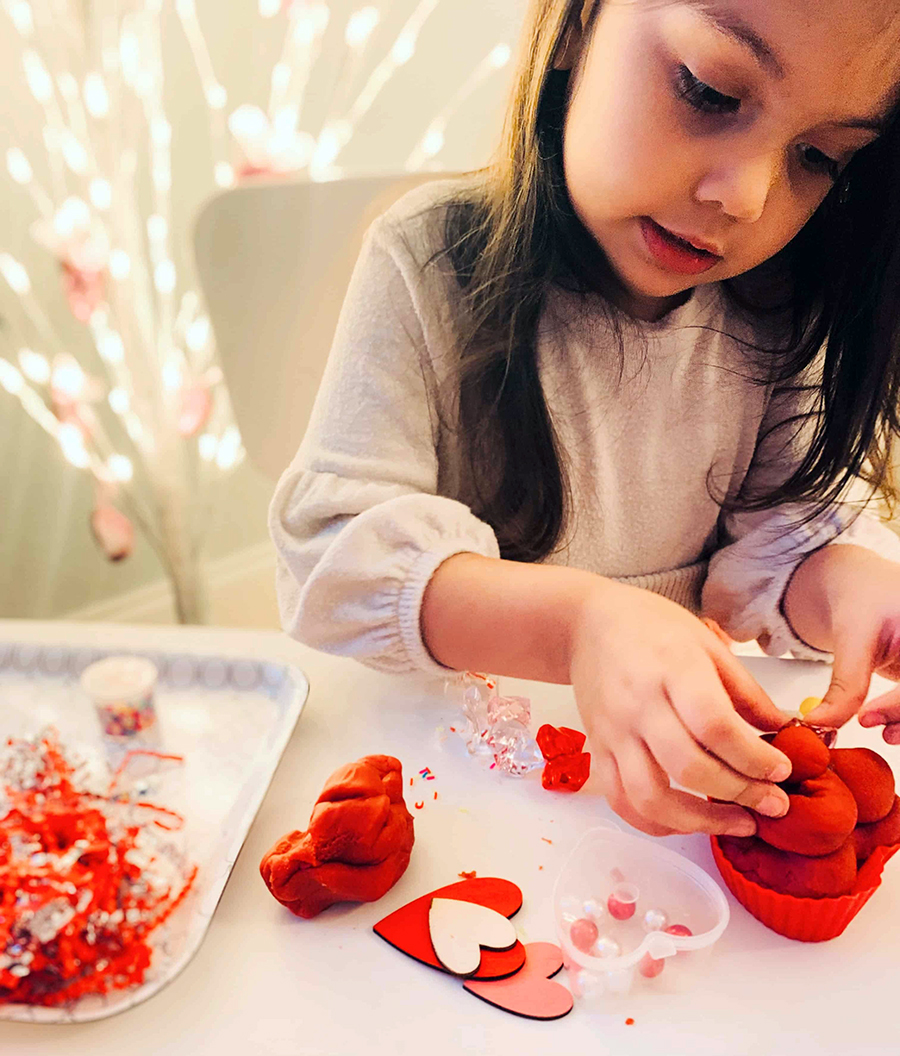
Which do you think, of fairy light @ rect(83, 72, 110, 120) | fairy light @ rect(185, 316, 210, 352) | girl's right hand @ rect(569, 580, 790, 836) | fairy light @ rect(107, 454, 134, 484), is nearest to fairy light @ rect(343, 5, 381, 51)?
fairy light @ rect(83, 72, 110, 120)

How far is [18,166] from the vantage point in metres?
1.19

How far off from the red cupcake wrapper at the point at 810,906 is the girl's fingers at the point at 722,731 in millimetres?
61

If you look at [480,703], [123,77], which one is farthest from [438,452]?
[123,77]

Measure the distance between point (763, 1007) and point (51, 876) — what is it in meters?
0.34

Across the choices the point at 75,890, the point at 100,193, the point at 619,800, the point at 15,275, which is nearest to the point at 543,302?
the point at 619,800

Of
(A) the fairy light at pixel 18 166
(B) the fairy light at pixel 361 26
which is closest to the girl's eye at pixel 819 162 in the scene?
(B) the fairy light at pixel 361 26

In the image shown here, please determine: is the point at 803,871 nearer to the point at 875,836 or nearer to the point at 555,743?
the point at 875,836

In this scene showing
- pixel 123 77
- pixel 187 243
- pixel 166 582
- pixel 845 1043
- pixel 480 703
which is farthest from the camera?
pixel 166 582

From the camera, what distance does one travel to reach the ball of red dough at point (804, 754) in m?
0.42

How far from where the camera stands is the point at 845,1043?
381 millimetres

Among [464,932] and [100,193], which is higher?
[100,193]

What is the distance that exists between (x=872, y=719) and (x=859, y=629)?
0.08 metres

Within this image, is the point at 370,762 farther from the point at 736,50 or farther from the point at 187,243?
the point at 187,243

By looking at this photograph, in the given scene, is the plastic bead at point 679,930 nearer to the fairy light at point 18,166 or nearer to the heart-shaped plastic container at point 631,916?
the heart-shaped plastic container at point 631,916
